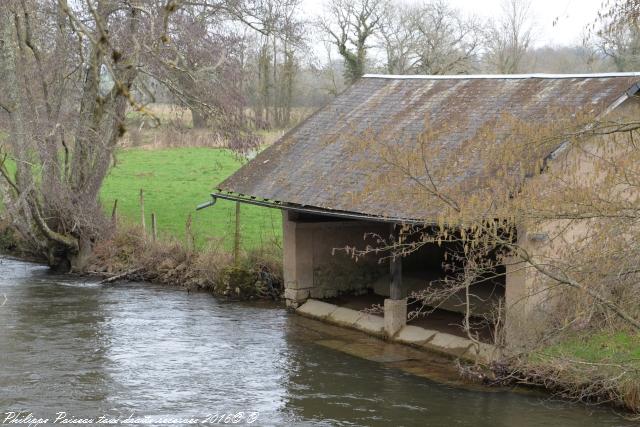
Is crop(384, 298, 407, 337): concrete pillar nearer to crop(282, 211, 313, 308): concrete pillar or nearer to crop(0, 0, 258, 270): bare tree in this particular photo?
crop(282, 211, 313, 308): concrete pillar

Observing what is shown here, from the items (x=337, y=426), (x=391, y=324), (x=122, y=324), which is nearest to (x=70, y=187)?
(x=122, y=324)

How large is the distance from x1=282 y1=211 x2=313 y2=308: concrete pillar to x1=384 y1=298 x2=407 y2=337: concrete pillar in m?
2.84

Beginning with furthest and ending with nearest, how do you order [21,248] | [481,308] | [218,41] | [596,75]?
[21,248] → [218,41] → [481,308] → [596,75]

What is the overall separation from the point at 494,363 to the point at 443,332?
2.20 m

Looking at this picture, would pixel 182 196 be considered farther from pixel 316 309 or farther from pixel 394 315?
pixel 394 315

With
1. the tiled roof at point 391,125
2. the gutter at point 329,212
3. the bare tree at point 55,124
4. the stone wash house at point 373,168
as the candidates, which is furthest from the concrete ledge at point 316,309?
the bare tree at point 55,124

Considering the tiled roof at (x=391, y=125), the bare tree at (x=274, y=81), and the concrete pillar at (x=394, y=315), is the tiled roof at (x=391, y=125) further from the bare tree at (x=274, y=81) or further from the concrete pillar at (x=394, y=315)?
the bare tree at (x=274, y=81)

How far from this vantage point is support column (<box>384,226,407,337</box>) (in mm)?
14023

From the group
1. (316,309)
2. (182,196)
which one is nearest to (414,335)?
(316,309)

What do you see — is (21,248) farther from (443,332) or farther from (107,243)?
(443,332)

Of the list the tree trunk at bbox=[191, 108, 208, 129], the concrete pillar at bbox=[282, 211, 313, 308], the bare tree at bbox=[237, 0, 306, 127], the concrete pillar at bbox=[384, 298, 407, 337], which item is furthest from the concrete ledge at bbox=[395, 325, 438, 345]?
the bare tree at bbox=[237, 0, 306, 127]

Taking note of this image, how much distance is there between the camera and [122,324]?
15.1 meters

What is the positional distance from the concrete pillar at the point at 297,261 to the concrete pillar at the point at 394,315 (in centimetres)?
284

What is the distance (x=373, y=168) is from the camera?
46.2 ft
